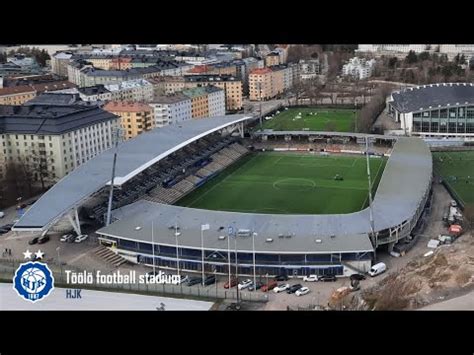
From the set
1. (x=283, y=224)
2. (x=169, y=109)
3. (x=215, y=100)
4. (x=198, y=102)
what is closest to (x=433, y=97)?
(x=215, y=100)

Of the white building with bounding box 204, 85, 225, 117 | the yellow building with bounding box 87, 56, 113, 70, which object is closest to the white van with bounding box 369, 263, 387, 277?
the white building with bounding box 204, 85, 225, 117

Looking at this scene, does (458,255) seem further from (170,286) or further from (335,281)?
(170,286)

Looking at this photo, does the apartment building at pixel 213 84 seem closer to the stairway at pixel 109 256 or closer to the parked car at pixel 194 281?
the stairway at pixel 109 256

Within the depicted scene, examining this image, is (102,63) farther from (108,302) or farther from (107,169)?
(108,302)

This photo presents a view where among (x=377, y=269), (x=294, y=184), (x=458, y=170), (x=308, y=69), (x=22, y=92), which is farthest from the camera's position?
(x=308, y=69)

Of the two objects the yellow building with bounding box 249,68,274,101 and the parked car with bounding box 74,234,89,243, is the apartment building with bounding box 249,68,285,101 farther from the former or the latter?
the parked car with bounding box 74,234,89,243
